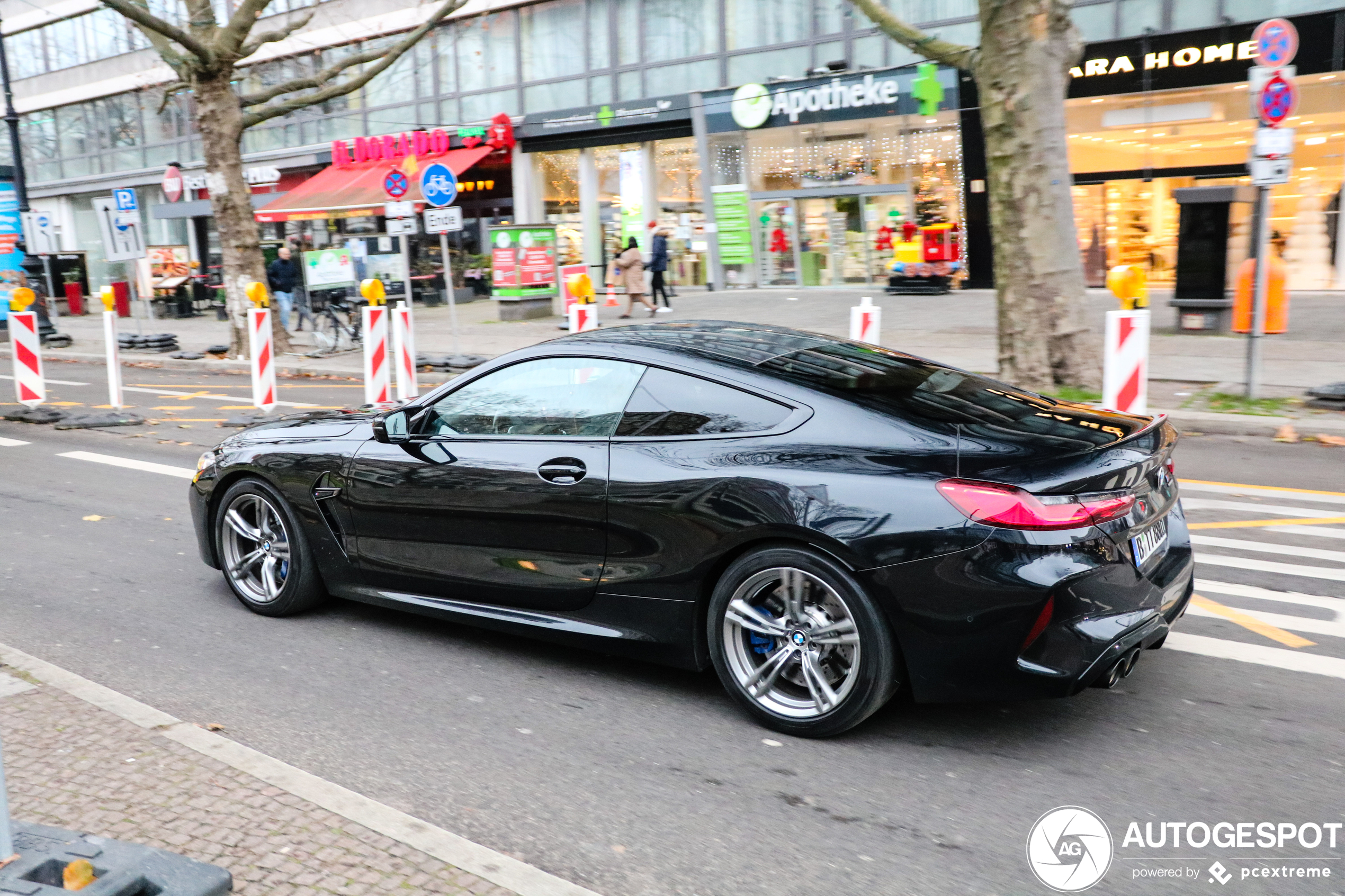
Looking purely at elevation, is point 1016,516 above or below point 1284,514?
above

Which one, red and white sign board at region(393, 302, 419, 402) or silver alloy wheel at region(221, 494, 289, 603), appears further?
red and white sign board at region(393, 302, 419, 402)

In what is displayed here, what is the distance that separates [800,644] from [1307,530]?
4161 millimetres

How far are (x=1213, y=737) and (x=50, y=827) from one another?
363 cm

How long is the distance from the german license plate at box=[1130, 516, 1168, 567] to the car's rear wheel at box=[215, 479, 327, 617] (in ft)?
12.0

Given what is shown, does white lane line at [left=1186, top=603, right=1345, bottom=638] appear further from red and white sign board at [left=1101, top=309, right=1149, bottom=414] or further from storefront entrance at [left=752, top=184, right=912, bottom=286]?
storefront entrance at [left=752, top=184, right=912, bottom=286]

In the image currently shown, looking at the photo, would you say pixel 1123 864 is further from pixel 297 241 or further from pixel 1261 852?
pixel 297 241

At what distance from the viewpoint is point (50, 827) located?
310 centimetres

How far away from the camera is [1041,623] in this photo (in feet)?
11.8

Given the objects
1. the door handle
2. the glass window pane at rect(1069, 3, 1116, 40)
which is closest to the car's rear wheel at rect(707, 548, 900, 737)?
the door handle

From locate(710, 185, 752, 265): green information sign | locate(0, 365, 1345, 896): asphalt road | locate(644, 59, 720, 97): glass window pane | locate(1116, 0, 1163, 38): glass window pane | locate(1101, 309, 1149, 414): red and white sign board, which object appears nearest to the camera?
locate(0, 365, 1345, 896): asphalt road

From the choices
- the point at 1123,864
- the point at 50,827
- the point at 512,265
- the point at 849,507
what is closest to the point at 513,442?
the point at 849,507

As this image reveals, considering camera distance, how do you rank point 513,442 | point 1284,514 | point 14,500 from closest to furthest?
point 513,442
point 1284,514
point 14,500

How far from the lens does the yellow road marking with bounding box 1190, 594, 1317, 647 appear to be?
4.78 metres

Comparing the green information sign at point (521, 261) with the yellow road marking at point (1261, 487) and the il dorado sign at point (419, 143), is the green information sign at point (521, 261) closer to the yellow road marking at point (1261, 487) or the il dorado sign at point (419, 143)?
the il dorado sign at point (419, 143)
